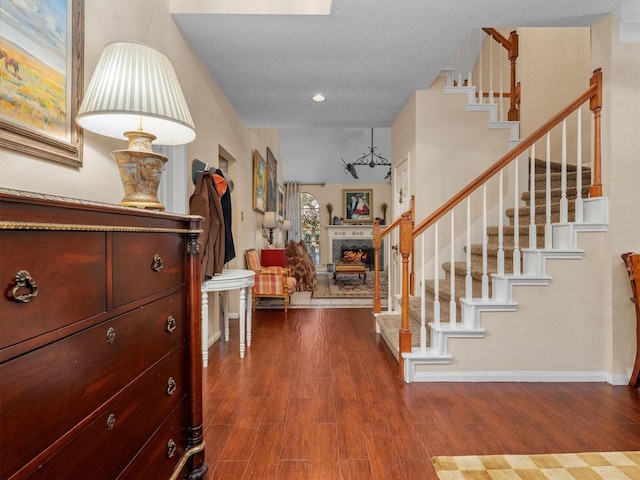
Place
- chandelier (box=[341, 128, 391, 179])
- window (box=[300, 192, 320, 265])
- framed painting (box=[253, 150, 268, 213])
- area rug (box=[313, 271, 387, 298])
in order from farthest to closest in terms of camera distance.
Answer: window (box=[300, 192, 320, 265]) < chandelier (box=[341, 128, 391, 179]) < area rug (box=[313, 271, 387, 298]) < framed painting (box=[253, 150, 268, 213])

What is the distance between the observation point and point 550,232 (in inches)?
96.4

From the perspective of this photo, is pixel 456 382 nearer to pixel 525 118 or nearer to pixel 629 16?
pixel 629 16

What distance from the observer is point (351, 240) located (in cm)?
1041

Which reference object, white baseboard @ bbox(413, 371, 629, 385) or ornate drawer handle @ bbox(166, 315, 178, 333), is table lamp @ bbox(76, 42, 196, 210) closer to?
ornate drawer handle @ bbox(166, 315, 178, 333)

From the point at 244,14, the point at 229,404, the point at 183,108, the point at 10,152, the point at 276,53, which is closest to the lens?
the point at 10,152

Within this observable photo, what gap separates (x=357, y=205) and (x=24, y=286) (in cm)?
1008

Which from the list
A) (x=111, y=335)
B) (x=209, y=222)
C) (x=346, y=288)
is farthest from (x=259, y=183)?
(x=111, y=335)

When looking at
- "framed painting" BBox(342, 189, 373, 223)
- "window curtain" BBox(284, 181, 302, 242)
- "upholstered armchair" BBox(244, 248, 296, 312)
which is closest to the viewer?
"upholstered armchair" BBox(244, 248, 296, 312)

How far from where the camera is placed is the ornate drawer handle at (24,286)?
2.04 feet

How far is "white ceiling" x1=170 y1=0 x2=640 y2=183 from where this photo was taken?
7.45ft

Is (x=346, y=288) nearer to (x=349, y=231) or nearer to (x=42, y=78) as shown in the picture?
(x=349, y=231)

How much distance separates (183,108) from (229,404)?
173 cm

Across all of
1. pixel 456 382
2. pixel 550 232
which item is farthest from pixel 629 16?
pixel 456 382

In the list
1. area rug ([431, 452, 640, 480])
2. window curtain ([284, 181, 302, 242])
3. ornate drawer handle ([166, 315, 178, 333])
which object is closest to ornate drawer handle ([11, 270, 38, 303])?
ornate drawer handle ([166, 315, 178, 333])
